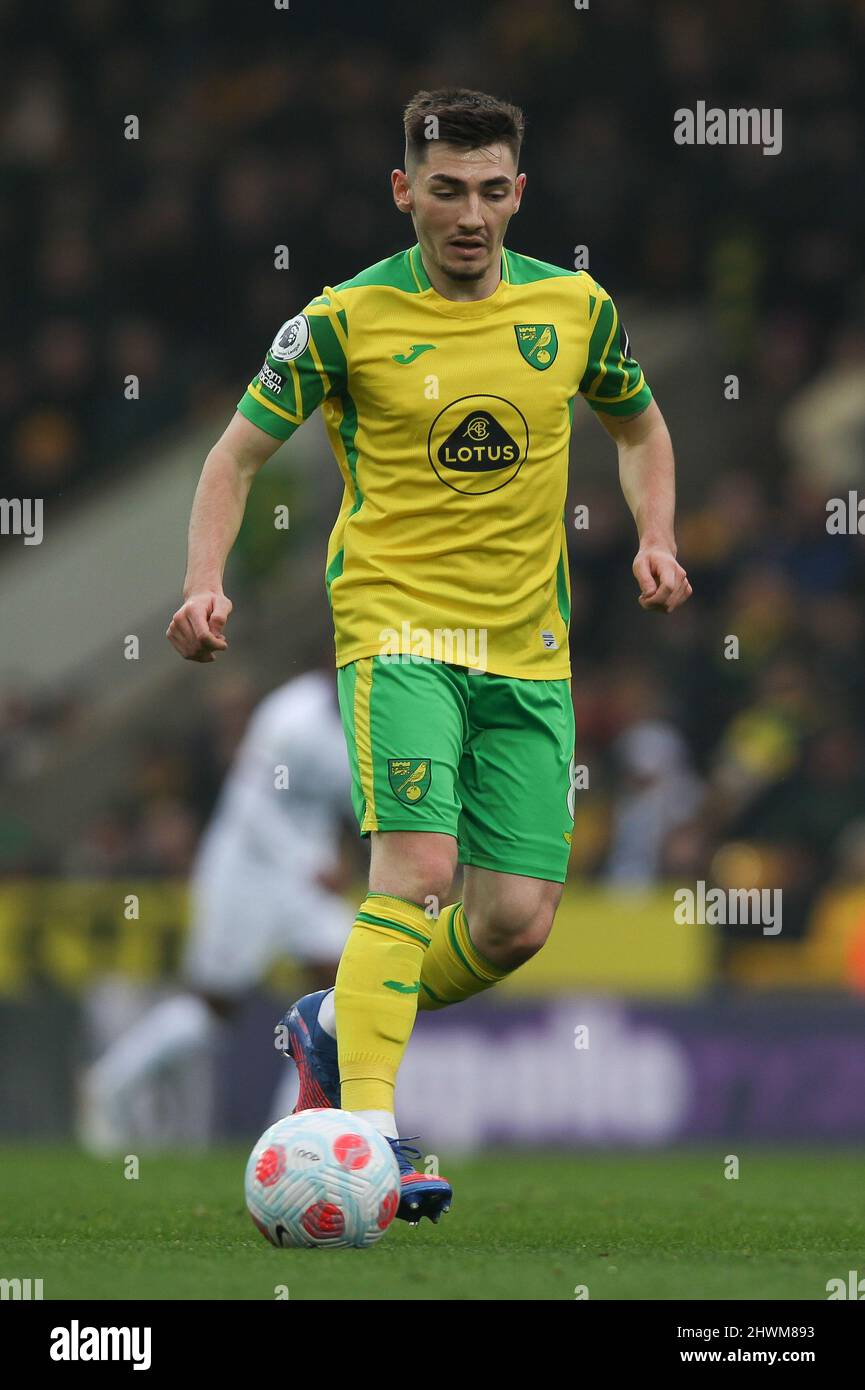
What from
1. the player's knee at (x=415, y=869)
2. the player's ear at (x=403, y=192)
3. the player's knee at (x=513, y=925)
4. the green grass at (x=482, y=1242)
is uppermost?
the player's ear at (x=403, y=192)

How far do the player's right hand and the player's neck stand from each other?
95 centimetres

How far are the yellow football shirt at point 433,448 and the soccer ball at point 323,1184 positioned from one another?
→ 1.10 m

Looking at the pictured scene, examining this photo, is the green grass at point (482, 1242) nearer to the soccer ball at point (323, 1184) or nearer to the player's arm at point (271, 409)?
the soccer ball at point (323, 1184)

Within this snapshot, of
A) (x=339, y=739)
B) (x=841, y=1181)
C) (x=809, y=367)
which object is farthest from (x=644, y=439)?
(x=809, y=367)

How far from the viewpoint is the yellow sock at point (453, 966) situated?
567cm

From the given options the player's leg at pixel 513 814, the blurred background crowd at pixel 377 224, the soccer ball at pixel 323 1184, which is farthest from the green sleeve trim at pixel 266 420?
the blurred background crowd at pixel 377 224

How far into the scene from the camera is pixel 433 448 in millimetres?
5449

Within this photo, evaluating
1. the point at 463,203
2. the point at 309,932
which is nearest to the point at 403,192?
the point at 463,203

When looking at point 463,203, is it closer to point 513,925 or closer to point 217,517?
point 217,517

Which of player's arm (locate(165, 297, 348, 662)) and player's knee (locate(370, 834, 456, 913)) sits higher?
player's arm (locate(165, 297, 348, 662))

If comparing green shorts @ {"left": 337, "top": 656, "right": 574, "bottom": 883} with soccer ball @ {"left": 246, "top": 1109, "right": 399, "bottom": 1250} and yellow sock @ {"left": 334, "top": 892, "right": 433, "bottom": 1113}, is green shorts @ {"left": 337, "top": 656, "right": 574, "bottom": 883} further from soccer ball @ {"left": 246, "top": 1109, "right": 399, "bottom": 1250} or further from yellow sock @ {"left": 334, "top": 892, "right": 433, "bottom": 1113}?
soccer ball @ {"left": 246, "top": 1109, "right": 399, "bottom": 1250}

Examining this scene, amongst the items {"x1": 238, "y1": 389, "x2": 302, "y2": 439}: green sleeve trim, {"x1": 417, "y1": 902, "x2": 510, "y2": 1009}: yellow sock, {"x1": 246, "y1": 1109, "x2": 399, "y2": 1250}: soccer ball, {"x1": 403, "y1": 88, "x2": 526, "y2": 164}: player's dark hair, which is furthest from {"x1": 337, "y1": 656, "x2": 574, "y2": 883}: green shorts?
{"x1": 403, "y1": 88, "x2": 526, "y2": 164}: player's dark hair

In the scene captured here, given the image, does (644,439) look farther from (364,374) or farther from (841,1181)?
(841,1181)

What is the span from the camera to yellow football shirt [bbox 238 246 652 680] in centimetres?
543
